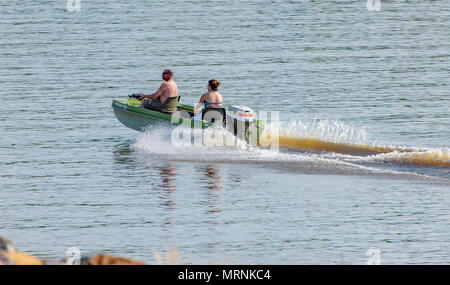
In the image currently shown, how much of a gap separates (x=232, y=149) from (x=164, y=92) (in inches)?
110

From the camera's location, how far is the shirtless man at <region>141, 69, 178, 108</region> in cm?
2350

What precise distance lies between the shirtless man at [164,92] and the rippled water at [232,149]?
85 cm

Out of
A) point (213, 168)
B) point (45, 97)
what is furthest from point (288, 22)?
point (213, 168)

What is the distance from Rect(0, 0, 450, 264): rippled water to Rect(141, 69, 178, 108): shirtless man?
0.85 m

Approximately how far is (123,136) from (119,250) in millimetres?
12912

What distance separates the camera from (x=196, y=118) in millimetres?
22547

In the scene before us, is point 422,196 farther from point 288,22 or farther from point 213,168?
point 288,22

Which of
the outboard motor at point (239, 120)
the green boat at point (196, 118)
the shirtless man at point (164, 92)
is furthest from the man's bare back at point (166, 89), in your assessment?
the outboard motor at point (239, 120)

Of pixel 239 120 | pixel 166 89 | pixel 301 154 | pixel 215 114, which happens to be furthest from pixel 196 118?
pixel 301 154

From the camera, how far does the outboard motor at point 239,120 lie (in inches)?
852

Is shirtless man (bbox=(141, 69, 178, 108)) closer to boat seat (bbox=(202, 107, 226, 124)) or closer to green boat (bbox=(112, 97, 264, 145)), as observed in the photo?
green boat (bbox=(112, 97, 264, 145))

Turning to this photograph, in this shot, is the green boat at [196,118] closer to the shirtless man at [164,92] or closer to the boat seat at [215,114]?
the boat seat at [215,114]

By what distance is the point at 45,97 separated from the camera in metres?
33.1

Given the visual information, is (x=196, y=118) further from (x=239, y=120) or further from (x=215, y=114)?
(x=239, y=120)
